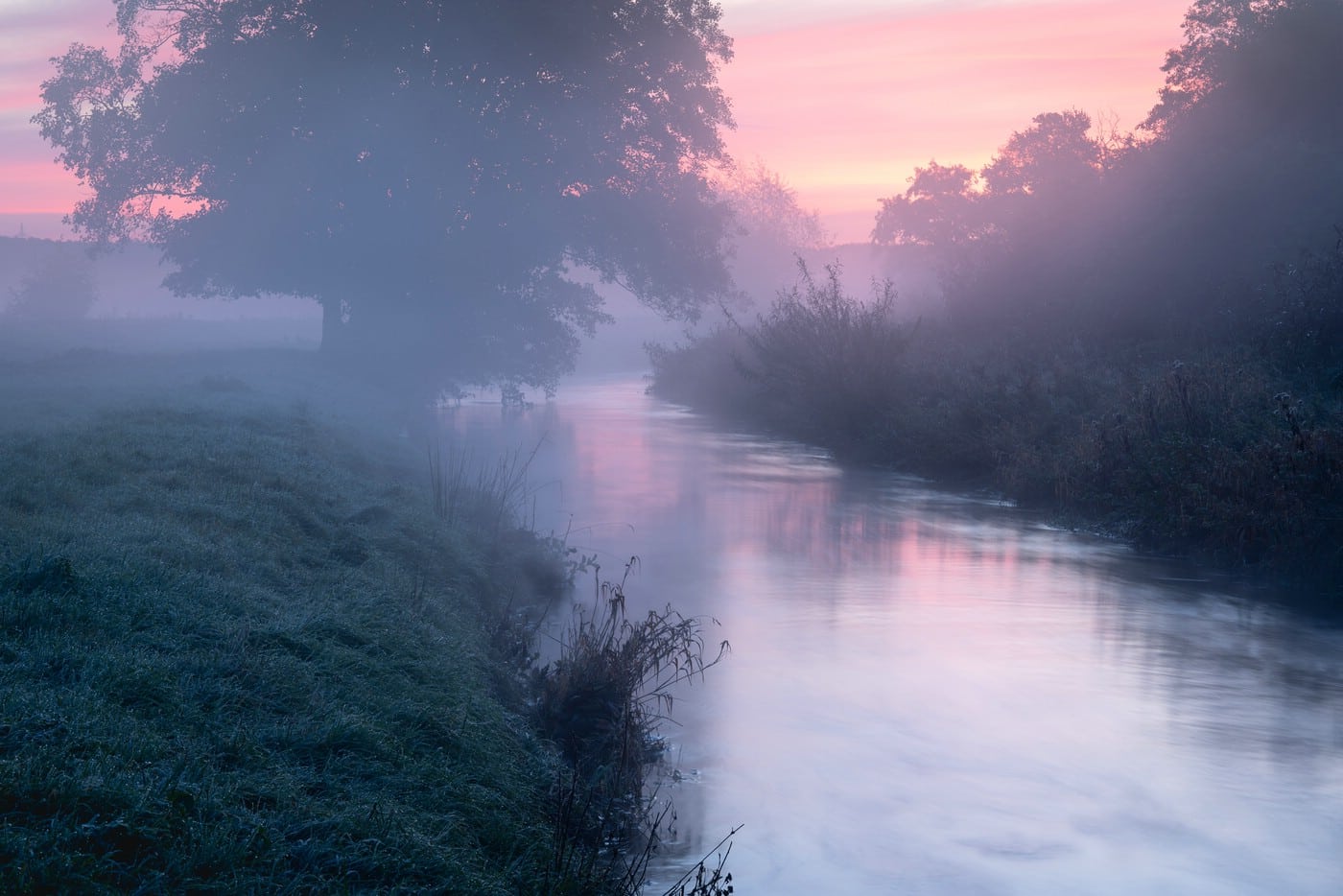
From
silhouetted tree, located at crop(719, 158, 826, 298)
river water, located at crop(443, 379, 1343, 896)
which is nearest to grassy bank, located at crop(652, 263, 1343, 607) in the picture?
river water, located at crop(443, 379, 1343, 896)

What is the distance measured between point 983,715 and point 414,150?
2238 centimetres

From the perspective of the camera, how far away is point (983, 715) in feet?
33.3

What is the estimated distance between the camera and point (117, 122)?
29797 millimetres

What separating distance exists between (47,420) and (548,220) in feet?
50.5

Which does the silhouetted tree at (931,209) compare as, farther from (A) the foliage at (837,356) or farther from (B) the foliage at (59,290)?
(B) the foliage at (59,290)

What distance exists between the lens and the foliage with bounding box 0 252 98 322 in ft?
236

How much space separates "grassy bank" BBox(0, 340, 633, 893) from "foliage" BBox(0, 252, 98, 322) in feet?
218

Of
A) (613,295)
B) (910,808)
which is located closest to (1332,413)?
(910,808)

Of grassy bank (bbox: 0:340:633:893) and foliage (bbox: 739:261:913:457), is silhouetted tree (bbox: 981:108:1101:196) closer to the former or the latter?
foliage (bbox: 739:261:913:457)

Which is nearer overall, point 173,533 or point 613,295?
point 173,533

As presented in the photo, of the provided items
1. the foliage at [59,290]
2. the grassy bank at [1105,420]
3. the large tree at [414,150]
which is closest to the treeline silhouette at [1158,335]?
the grassy bank at [1105,420]

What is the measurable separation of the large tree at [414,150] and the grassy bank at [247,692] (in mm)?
16887

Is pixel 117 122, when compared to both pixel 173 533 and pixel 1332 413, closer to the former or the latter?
pixel 173 533

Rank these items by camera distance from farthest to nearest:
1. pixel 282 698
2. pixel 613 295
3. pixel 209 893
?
pixel 613 295 → pixel 282 698 → pixel 209 893
